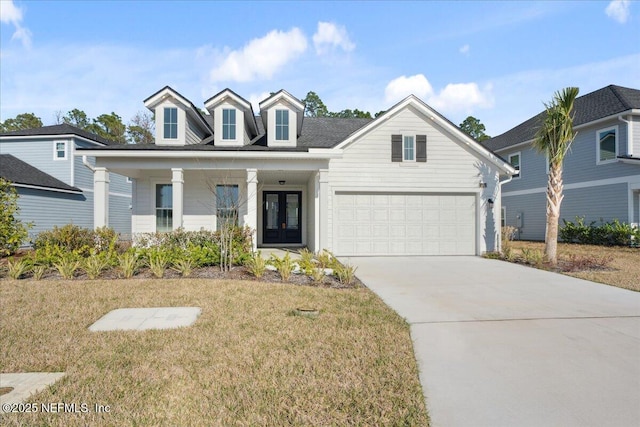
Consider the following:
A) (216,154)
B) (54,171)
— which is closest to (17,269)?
(216,154)

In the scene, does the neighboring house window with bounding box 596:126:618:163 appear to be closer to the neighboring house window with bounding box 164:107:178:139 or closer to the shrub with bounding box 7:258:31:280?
the neighboring house window with bounding box 164:107:178:139

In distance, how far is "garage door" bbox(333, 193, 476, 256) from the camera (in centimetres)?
1219

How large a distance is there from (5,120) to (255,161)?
44.0m

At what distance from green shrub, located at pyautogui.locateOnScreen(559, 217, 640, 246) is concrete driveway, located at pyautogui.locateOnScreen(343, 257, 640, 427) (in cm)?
1039

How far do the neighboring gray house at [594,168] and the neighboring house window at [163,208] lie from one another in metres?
14.5

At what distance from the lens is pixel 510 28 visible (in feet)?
33.2

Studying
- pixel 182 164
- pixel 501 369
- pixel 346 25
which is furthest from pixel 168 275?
pixel 346 25

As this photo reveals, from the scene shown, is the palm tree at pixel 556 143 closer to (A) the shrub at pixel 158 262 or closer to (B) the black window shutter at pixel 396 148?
(B) the black window shutter at pixel 396 148

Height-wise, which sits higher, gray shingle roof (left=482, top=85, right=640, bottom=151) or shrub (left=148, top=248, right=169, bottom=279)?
gray shingle roof (left=482, top=85, right=640, bottom=151)

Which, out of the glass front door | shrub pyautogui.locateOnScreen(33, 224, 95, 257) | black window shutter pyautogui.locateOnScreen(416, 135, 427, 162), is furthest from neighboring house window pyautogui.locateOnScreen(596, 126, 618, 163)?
shrub pyautogui.locateOnScreen(33, 224, 95, 257)

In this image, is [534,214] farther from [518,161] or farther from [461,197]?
[461,197]

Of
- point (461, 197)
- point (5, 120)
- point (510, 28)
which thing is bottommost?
point (461, 197)

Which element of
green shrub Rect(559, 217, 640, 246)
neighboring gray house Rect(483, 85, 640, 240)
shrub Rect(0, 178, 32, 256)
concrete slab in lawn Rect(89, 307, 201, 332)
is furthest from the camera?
neighboring gray house Rect(483, 85, 640, 240)

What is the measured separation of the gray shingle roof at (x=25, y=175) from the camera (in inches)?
638
